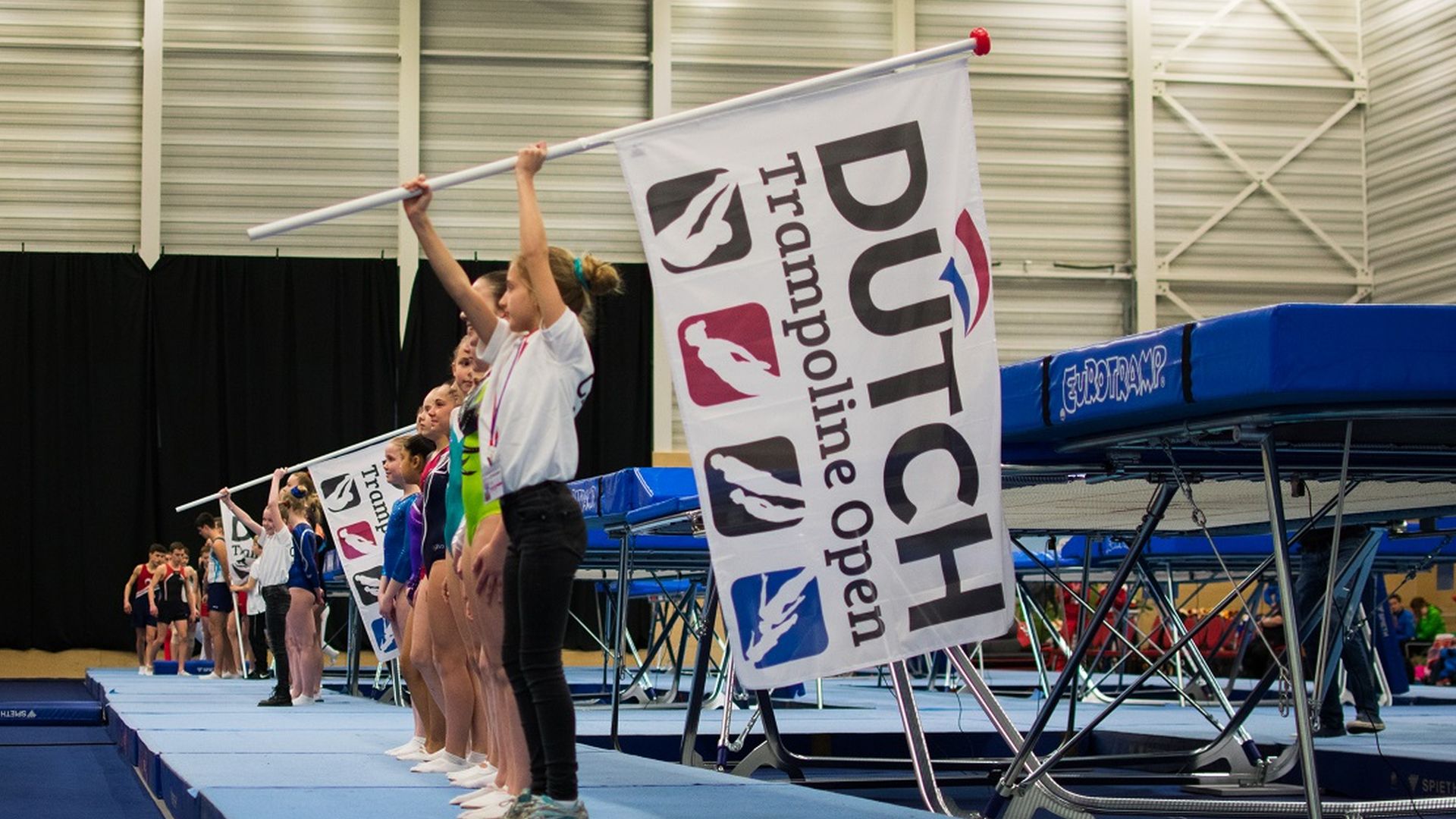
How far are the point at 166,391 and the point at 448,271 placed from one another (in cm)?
1432

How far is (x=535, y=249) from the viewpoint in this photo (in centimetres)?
310

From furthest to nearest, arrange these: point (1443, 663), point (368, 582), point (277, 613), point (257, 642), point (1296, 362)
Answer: point (257, 642)
point (1443, 663)
point (277, 613)
point (368, 582)
point (1296, 362)

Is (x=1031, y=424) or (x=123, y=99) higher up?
(x=123, y=99)

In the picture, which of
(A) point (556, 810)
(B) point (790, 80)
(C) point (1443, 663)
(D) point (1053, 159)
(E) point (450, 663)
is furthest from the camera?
(D) point (1053, 159)

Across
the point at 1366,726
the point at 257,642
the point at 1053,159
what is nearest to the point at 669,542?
the point at 1366,726

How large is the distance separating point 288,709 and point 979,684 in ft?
17.5

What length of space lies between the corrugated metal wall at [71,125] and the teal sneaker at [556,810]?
48.8ft

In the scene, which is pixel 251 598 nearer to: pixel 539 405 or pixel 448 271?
pixel 448 271

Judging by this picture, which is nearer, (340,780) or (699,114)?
(699,114)

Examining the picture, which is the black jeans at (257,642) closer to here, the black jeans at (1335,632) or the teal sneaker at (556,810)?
Answer: the black jeans at (1335,632)

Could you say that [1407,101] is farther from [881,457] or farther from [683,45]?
[881,457]

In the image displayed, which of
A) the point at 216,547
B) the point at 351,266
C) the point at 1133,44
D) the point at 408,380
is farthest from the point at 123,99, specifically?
the point at 1133,44

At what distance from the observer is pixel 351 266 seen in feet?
54.5

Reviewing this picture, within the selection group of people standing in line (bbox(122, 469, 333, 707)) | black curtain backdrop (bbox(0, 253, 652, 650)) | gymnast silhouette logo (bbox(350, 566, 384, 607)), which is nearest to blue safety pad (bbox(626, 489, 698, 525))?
gymnast silhouette logo (bbox(350, 566, 384, 607))
